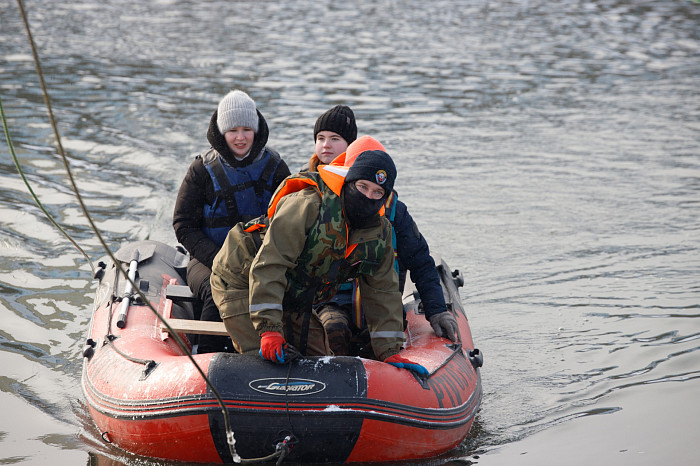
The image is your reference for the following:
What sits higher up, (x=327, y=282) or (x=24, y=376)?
(x=327, y=282)

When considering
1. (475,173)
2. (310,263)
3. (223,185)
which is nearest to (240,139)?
(223,185)

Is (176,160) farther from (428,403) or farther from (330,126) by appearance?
(428,403)

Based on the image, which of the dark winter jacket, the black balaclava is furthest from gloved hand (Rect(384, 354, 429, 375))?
the dark winter jacket

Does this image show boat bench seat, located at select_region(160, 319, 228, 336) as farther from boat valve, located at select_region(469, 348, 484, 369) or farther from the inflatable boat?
boat valve, located at select_region(469, 348, 484, 369)

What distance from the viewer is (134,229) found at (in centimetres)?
745

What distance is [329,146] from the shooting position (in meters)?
4.55

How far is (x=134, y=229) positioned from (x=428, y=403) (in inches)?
174

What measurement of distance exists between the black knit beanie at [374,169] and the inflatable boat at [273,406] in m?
0.86

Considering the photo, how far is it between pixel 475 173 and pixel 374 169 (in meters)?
5.78

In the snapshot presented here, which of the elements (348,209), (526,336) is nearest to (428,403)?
(348,209)

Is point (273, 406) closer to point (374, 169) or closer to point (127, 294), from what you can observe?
point (374, 169)

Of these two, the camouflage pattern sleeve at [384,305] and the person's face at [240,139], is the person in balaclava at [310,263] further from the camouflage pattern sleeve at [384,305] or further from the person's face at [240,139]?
the person's face at [240,139]

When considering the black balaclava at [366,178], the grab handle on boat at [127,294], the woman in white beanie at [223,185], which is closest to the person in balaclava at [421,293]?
the black balaclava at [366,178]

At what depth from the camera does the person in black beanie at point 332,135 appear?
454cm
